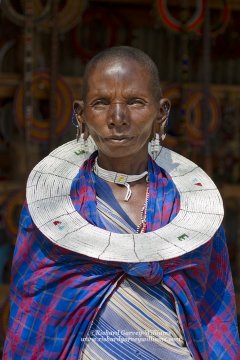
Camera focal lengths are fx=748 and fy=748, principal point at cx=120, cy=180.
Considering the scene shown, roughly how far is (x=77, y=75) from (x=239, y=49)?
869 millimetres

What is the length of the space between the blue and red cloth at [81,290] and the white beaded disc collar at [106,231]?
0.03 metres

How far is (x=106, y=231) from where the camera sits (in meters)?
1.65

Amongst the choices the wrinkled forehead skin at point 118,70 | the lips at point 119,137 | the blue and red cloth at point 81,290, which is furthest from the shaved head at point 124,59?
the blue and red cloth at point 81,290

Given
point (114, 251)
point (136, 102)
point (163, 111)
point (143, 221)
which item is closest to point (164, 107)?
point (163, 111)

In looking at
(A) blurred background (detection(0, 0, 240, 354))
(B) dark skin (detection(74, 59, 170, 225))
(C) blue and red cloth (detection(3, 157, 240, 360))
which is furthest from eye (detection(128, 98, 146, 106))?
(A) blurred background (detection(0, 0, 240, 354))

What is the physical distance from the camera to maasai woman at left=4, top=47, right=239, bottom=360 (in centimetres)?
163

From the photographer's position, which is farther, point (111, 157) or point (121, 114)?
point (111, 157)

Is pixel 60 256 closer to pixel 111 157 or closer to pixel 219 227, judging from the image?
pixel 111 157

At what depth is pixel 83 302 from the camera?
163 centimetres

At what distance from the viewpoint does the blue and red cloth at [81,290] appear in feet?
5.36

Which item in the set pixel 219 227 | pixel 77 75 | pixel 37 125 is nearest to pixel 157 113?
pixel 219 227

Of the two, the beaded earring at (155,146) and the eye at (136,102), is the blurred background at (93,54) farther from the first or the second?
the eye at (136,102)

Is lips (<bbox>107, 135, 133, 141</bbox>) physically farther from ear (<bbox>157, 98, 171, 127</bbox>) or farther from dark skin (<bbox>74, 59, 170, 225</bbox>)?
ear (<bbox>157, 98, 171, 127</bbox>)

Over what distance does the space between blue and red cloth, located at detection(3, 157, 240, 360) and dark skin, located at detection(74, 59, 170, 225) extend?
108 millimetres
